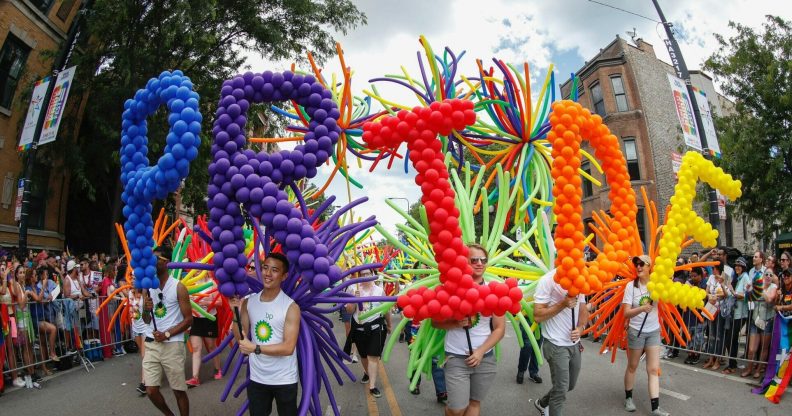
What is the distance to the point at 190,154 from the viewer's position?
3857 millimetres

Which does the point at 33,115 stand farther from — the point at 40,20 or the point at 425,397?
the point at 425,397

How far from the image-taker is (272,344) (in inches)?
139

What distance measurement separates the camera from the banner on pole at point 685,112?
10.8 meters

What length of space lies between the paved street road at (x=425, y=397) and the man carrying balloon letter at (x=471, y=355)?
72.0 inches

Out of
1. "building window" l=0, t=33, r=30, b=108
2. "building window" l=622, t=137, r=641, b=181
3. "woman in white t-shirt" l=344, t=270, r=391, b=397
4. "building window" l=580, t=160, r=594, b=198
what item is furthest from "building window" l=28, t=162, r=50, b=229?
"building window" l=622, t=137, r=641, b=181

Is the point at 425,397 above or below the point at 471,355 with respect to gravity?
below

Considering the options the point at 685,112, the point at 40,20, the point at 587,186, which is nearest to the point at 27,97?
the point at 40,20

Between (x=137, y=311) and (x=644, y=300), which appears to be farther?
(x=137, y=311)

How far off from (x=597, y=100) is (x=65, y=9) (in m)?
22.2

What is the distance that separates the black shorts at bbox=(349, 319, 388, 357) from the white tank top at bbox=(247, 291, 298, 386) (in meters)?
2.89

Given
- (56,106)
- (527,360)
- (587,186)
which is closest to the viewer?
(527,360)

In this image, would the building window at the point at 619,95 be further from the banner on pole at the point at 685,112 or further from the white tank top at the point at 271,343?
the white tank top at the point at 271,343

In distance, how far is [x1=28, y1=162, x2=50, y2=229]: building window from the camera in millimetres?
15742

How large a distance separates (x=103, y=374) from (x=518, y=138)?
709cm
